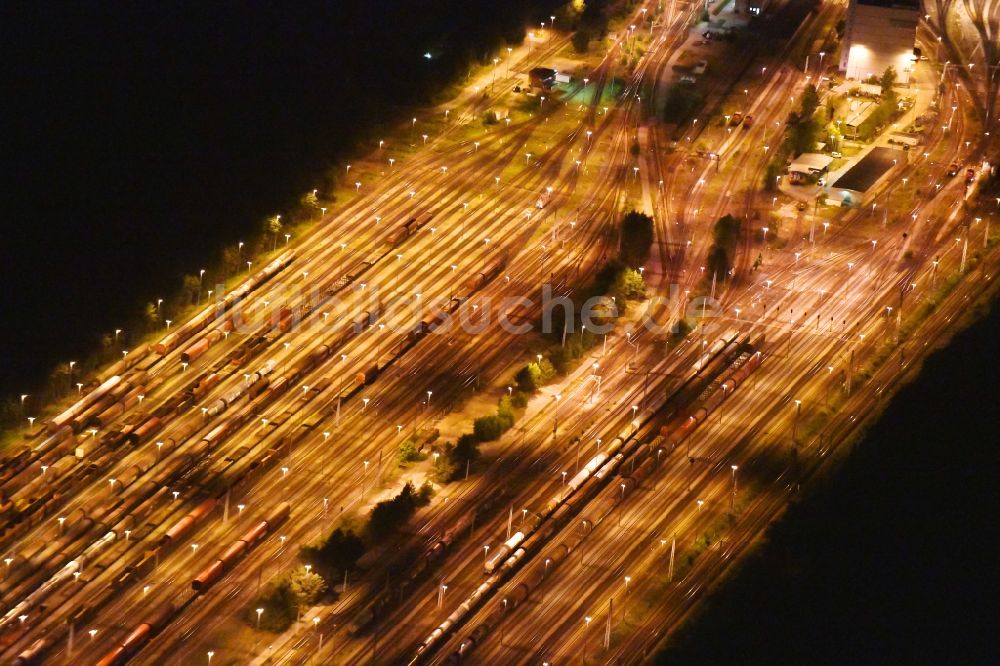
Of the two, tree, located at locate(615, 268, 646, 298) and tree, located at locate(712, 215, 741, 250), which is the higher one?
tree, located at locate(615, 268, 646, 298)

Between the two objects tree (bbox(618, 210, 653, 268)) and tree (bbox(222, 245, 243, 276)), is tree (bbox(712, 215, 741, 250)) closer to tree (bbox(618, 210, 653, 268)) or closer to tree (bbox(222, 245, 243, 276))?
tree (bbox(618, 210, 653, 268))

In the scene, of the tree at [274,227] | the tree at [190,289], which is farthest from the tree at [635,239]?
the tree at [190,289]

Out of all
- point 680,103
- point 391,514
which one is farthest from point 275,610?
point 680,103

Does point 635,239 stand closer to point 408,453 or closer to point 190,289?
point 190,289

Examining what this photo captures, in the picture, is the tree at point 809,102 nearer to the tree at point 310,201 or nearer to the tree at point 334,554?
the tree at point 310,201

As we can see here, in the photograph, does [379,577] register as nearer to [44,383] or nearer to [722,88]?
[44,383]

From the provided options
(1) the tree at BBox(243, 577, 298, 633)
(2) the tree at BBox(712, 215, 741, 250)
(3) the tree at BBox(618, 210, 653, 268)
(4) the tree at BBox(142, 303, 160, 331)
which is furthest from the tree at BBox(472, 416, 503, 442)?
(2) the tree at BBox(712, 215, 741, 250)

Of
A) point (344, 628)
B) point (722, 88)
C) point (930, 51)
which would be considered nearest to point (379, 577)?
point (344, 628)
